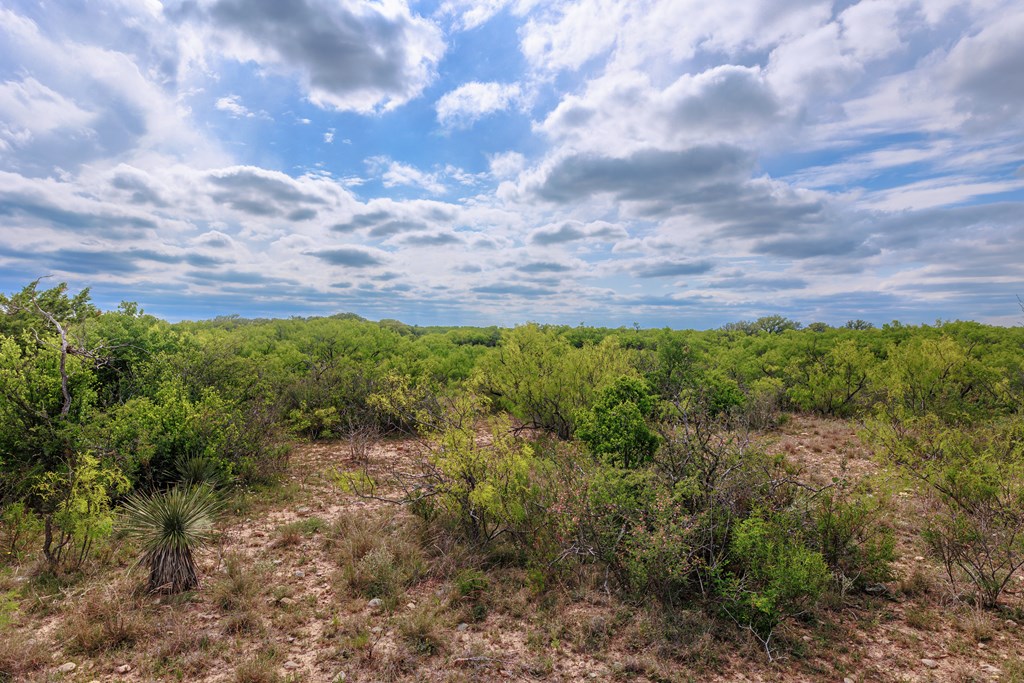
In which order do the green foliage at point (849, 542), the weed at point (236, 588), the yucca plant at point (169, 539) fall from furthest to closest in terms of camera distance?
the green foliage at point (849, 542), the yucca plant at point (169, 539), the weed at point (236, 588)

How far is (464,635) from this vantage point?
5992 millimetres

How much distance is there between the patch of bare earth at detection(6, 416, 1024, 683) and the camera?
533cm

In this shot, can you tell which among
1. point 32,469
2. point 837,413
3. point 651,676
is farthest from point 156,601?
point 837,413

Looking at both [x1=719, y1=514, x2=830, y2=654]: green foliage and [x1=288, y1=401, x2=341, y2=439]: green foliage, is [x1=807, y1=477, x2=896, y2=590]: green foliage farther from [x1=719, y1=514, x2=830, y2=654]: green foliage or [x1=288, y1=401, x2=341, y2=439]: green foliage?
[x1=288, y1=401, x2=341, y2=439]: green foliage

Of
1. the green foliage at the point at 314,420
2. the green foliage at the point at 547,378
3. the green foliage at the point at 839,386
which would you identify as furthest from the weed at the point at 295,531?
the green foliage at the point at 839,386

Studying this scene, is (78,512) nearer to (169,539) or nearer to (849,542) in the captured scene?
(169,539)

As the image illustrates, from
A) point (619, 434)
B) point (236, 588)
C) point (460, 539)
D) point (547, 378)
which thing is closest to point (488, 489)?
point (460, 539)

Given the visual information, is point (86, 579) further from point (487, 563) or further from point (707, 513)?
point (707, 513)

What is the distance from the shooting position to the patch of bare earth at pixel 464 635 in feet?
17.5

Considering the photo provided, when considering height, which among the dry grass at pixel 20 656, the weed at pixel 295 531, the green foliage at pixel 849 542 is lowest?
the weed at pixel 295 531

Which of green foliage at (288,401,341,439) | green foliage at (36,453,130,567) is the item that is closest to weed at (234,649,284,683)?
green foliage at (36,453,130,567)

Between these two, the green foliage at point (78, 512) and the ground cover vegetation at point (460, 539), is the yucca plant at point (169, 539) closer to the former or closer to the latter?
the ground cover vegetation at point (460, 539)

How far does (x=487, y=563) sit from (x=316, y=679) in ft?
10.5

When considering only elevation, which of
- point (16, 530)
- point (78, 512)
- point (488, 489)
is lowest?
point (16, 530)
